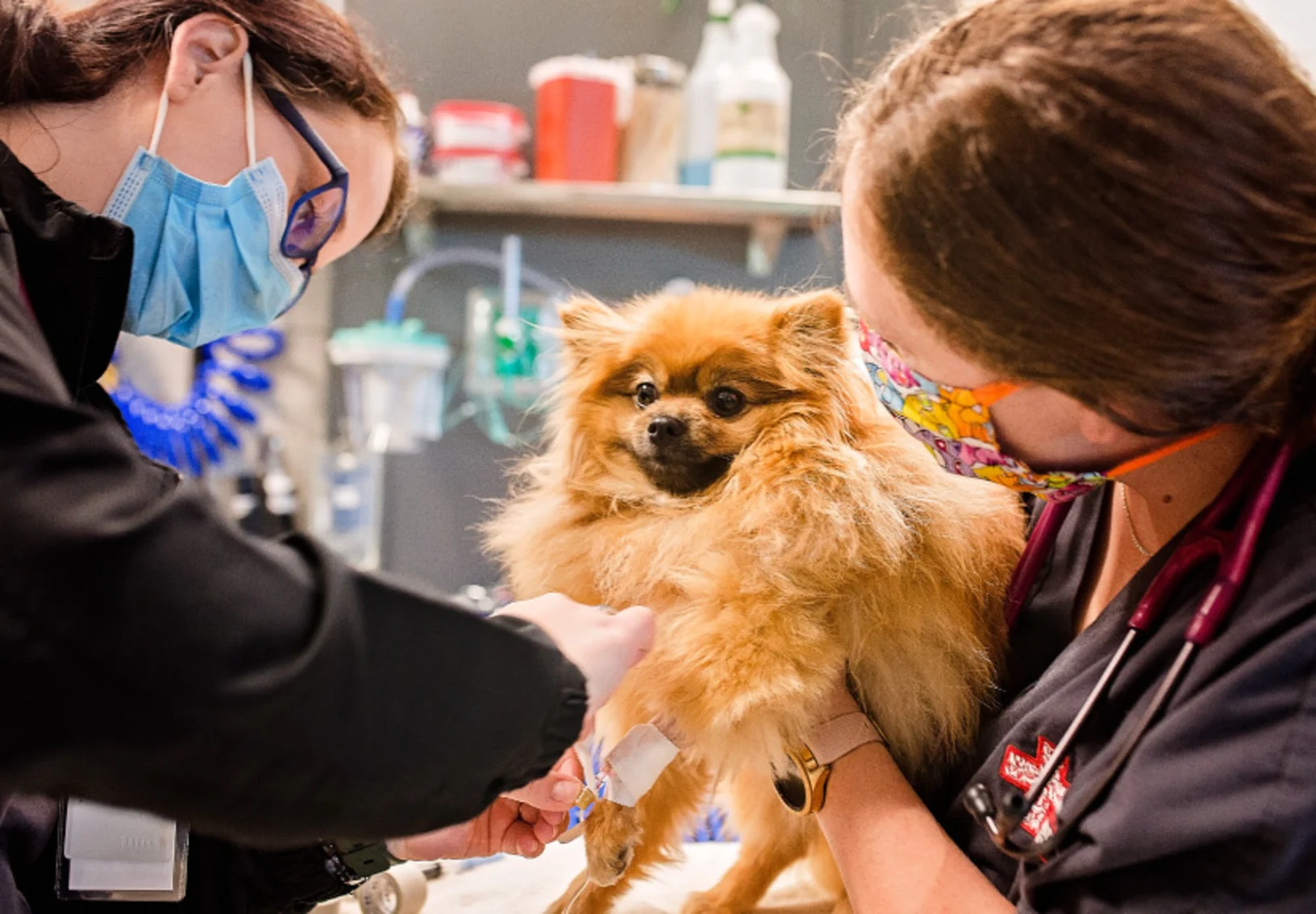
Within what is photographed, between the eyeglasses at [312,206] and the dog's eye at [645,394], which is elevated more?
the eyeglasses at [312,206]

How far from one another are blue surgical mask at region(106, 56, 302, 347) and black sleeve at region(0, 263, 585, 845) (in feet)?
1.88

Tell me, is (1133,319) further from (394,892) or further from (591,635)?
(394,892)

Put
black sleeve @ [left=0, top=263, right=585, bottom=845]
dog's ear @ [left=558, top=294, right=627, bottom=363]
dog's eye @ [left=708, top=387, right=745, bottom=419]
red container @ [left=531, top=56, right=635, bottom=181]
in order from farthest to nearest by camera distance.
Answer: red container @ [left=531, top=56, right=635, bottom=181]
dog's ear @ [left=558, top=294, right=627, bottom=363]
dog's eye @ [left=708, top=387, right=745, bottom=419]
black sleeve @ [left=0, top=263, right=585, bottom=845]

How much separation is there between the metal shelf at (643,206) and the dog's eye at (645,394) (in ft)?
4.44

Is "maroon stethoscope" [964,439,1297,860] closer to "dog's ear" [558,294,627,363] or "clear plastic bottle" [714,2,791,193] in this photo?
"dog's ear" [558,294,627,363]

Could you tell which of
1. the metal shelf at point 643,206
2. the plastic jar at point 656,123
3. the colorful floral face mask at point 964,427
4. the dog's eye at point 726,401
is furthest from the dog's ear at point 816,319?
the plastic jar at point 656,123

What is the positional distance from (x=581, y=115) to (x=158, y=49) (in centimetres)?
186

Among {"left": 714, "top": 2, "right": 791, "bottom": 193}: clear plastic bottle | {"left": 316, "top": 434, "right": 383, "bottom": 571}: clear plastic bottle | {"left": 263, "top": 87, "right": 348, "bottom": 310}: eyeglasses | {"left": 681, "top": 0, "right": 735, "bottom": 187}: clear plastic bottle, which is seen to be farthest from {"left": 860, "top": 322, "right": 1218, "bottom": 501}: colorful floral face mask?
{"left": 316, "top": 434, "right": 383, "bottom": 571}: clear plastic bottle

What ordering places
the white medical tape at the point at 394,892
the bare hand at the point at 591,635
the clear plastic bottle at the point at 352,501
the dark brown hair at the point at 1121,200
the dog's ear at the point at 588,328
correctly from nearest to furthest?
the dark brown hair at the point at 1121,200 < the bare hand at the point at 591,635 < the white medical tape at the point at 394,892 < the dog's ear at the point at 588,328 < the clear plastic bottle at the point at 352,501

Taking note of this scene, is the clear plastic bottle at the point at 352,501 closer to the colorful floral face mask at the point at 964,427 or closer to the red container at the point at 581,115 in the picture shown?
the red container at the point at 581,115

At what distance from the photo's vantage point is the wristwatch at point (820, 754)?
1191mm

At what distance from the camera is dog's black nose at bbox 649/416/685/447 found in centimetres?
150

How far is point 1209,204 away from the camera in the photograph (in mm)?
790

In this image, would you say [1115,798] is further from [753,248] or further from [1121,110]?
[753,248]
